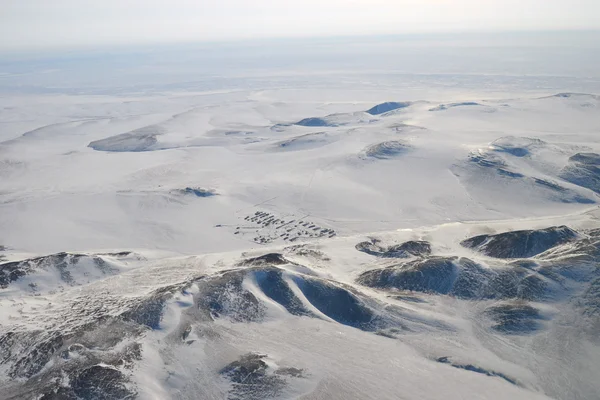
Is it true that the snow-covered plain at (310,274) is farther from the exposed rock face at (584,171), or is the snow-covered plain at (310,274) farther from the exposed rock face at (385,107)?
the exposed rock face at (385,107)

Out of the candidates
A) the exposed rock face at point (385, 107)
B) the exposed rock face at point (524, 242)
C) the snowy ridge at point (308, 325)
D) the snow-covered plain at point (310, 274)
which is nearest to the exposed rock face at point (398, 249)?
the snow-covered plain at point (310, 274)

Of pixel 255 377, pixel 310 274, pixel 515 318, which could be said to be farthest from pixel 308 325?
pixel 515 318

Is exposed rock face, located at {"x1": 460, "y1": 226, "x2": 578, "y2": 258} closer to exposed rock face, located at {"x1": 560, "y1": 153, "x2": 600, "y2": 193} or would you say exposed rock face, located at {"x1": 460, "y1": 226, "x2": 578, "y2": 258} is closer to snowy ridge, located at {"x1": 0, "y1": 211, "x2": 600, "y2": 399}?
snowy ridge, located at {"x1": 0, "y1": 211, "x2": 600, "y2": 399}

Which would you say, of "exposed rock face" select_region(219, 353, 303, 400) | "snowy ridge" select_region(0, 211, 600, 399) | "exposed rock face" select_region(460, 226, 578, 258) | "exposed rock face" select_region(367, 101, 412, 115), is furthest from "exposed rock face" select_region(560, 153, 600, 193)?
"exposed rock face" select_region(367, 101, 412, 115)

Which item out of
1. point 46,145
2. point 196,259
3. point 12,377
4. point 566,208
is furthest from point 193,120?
point 12,377

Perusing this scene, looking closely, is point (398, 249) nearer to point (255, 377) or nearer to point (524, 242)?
point (524, 242)

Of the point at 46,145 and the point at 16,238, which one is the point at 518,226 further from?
the point at 46,145
